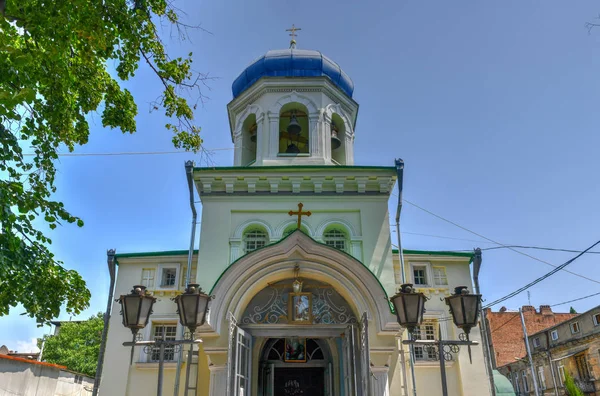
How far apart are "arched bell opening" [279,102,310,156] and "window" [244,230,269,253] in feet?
8.36

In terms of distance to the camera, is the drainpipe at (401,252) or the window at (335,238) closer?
the drainpipe at (401,252)

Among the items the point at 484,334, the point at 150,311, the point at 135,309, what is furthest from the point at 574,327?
the point at 135,309

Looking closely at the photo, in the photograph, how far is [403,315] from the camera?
7.38m

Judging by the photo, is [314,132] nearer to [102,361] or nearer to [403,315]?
[403,315]

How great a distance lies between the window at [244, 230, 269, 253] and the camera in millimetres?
11570

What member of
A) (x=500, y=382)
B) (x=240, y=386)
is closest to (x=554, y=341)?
(x=500, y=382)

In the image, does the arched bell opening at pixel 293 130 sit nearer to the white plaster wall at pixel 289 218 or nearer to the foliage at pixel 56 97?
the white plaster wall at pixel 289 218

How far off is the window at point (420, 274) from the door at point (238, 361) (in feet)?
16.4

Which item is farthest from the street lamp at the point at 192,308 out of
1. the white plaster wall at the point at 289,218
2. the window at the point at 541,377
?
the window at the point at 541,377

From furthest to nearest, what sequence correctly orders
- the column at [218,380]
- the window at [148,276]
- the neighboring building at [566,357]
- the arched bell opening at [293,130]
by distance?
the neighboring building at [566,357]
the arched bell opening at [293,130]
the window at [148,276]
the column at [218,380]

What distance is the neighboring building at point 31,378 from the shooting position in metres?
12.5

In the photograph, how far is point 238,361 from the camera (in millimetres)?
9164

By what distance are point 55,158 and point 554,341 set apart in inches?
1410

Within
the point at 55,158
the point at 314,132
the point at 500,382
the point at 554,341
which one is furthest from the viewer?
the point at 554,341
